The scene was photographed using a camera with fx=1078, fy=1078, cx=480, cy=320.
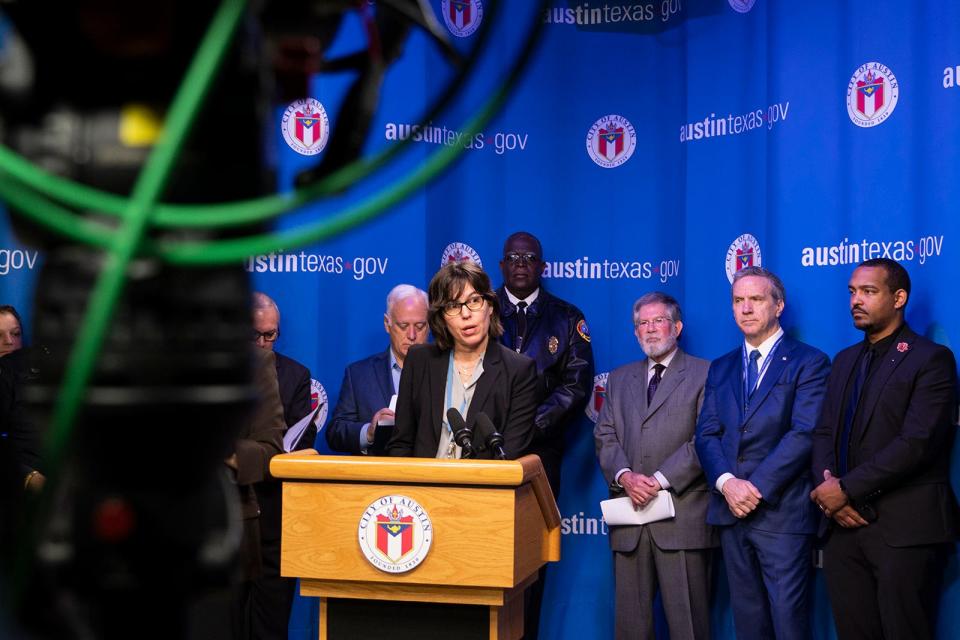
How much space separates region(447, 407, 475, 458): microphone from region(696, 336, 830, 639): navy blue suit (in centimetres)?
215

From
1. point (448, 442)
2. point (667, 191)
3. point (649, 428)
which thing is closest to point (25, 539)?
point (448, 442)

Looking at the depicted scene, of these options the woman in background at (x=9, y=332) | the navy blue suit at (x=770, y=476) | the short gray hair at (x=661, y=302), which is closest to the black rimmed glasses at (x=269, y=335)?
the woman in background at (x=9, y=332)

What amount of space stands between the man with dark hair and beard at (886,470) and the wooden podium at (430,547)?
1.93 metres

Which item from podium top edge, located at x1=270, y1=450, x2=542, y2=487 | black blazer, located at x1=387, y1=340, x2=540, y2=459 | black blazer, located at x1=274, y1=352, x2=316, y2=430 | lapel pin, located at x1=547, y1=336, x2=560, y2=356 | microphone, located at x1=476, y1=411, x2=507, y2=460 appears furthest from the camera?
lapel pin, located at x1=547, y1=336, x2=560, y2=356

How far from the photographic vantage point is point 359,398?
233 inches

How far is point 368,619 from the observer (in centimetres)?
336

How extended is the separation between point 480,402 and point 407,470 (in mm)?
870

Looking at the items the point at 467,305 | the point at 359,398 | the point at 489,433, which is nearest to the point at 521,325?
the point at 359,398

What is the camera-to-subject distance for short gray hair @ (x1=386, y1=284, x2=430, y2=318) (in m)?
5.89

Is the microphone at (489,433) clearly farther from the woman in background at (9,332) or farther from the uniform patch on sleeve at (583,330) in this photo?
the woman in background at (9,332)

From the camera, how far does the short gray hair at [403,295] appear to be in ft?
19.3

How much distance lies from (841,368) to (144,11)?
470cm

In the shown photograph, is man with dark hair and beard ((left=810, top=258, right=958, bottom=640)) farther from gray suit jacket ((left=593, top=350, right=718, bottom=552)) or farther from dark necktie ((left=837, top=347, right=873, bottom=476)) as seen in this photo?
gray suit jacket ((left=593, top=350, right=718, bottom=552))

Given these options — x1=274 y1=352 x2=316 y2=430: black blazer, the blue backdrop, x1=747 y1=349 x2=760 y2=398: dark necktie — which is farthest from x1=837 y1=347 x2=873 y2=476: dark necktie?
x1=274 y1=352 x2=316 y2=430: black blazer
